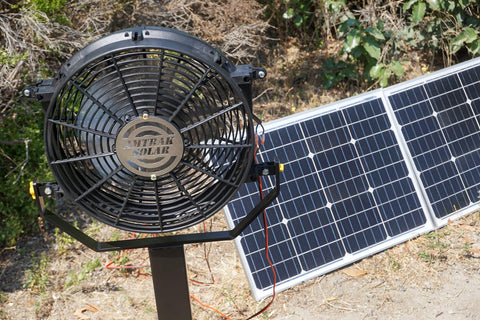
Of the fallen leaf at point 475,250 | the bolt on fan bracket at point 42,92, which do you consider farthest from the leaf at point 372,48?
the bolt on fan bracket at point 42,92

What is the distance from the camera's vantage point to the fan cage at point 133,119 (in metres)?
2.34

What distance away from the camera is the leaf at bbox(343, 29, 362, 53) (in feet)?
19.9

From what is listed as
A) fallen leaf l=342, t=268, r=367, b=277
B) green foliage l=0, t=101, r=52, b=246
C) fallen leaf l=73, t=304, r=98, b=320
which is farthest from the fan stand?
green foliage l=0, t=101, r=52, b=246

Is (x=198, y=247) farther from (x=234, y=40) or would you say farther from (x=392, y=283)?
(x=234, y=40)

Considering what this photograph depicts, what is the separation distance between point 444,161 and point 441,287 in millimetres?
1127

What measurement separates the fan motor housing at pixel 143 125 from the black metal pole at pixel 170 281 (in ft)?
0.97

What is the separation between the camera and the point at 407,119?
4.69 m

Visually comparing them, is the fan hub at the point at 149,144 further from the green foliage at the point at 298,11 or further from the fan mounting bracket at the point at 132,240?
the green foliage at the point at 298,11

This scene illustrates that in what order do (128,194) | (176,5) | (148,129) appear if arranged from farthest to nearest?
(176,5) → (128,194) → (148,129)

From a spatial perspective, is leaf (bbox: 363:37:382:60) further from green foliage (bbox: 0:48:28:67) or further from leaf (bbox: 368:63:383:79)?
green foliage (bbox: 0:48:28:67)

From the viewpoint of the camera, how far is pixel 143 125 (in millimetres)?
2346

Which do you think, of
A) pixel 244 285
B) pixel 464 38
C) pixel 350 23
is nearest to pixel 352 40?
pixel 350 23

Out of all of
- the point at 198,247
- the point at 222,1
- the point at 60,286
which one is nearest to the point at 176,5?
the point at 222,1

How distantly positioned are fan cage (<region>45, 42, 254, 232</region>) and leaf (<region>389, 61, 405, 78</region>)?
392cm
